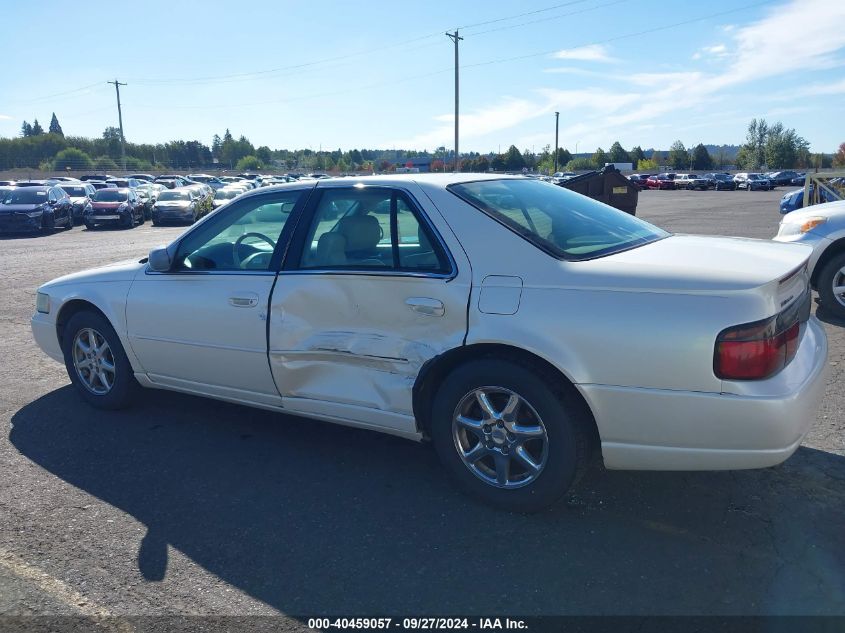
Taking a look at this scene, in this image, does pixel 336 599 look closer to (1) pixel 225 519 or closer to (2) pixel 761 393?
(1) pixel 225 519

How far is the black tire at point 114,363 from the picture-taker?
4871 mm

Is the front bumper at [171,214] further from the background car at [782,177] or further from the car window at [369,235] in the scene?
the background car at [782,177]

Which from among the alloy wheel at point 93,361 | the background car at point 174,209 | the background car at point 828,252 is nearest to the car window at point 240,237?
the alloy wheel at point 93,361

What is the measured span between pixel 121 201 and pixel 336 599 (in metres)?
25.8

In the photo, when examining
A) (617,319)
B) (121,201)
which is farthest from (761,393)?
(121,201)

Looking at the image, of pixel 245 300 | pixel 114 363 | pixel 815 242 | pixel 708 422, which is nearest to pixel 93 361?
pixel 114 363

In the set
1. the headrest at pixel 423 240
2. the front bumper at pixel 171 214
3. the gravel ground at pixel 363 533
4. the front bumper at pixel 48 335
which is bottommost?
the gravel ground at pixel 363 533

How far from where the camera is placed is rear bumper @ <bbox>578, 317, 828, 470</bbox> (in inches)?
114

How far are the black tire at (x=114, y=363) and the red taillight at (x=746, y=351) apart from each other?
3.82m

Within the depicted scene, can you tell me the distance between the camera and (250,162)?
109562 millimetres

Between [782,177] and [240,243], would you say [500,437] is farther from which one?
[782,177]

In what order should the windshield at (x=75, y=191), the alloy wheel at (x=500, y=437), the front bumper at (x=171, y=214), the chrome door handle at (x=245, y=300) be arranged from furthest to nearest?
the windshield at (x=75, y=191) < the front bumper at (x=171, y=214) < the chrome door handle at (x=245, y=300) < the alloy wheel at (x=500, y=437)

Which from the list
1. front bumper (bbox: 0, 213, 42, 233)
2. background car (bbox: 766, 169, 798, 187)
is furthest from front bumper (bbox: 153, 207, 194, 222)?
background car (bbox: 766, 169, 798, 187)

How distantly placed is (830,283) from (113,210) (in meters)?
23.8
